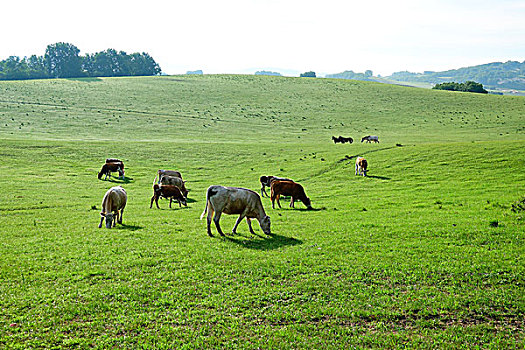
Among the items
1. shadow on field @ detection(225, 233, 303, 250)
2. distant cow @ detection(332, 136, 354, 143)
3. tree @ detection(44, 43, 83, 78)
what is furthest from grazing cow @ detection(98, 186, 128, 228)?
tree @ detection(44, 43, 83, 78)

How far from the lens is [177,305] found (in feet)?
27.8

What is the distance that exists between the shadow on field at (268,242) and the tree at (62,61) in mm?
135093

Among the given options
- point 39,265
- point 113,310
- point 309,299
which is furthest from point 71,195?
point 309,299

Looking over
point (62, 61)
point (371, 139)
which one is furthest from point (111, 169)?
point (62, 61)

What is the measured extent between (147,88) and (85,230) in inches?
3439

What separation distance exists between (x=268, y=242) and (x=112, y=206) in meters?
7.38

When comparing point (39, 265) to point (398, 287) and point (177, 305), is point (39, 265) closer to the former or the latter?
point (177, 305)

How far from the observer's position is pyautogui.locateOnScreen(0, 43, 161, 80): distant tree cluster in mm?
123938

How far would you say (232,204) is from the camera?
1405cm

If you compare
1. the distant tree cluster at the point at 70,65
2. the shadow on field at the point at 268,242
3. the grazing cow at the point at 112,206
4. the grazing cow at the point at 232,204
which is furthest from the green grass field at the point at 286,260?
the distant tree cluster at the point at 70,65

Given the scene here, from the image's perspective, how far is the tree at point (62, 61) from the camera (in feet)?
423

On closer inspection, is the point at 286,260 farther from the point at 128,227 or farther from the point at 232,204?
the point at 128,227

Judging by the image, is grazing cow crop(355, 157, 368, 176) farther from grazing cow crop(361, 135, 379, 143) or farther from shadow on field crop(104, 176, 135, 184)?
grazing cow crop(361, 135, 379, 143)

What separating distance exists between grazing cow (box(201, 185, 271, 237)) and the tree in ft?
439
